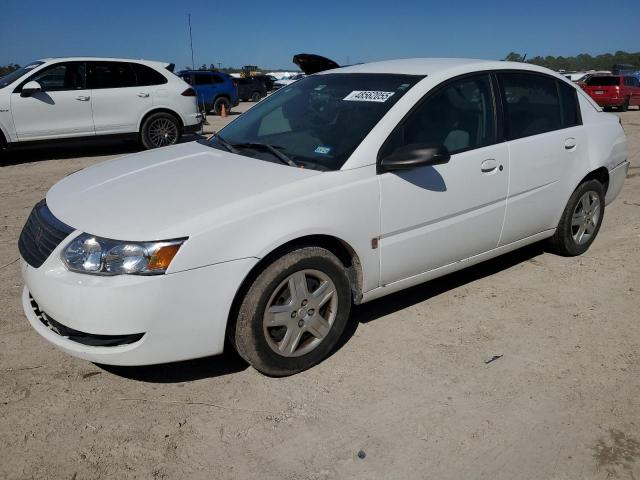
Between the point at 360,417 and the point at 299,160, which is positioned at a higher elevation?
the point at 299,160

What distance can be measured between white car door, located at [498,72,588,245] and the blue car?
15843 millimetres

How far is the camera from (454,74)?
3.66 metres

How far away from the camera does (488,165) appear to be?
3670 millimetres

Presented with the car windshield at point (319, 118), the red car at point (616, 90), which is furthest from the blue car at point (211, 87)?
the car windshield at point (319, 118)

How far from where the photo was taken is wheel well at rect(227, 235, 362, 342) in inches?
110

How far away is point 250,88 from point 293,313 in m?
26.8

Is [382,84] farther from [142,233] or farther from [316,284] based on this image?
[142,233]

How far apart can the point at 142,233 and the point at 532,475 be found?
6.62 feet

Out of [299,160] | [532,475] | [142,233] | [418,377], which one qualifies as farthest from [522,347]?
[142,233]

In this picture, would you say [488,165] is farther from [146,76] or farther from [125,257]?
[146,76]

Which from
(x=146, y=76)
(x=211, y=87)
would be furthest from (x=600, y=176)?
(x=211, y=87)

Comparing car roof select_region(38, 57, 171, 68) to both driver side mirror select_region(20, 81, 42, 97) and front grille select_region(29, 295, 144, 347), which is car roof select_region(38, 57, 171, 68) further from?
front grille select_region(29, 295, 144, 347)

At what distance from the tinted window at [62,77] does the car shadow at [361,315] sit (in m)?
7.21

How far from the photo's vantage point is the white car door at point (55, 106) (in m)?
8.63
